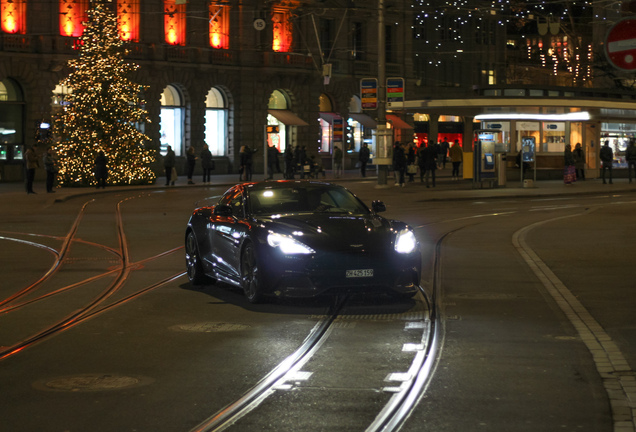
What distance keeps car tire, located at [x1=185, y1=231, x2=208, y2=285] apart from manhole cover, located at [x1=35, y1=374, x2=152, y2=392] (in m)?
5.48

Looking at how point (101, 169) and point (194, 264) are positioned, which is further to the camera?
point (101, 169)

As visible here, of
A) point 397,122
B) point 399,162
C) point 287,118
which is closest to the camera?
point 399,162

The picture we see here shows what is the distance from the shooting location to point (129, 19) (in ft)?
177

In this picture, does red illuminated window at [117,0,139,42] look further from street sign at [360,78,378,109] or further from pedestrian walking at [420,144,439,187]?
pedestrian walking at [420,144,439,187]

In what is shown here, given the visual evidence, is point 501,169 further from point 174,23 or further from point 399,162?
point 174,23

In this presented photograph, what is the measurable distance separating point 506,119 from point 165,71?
1834cm

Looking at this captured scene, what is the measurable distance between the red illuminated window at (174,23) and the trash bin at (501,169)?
2088cm

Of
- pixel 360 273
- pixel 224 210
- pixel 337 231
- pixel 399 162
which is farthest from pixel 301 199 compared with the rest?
pixel 399 162

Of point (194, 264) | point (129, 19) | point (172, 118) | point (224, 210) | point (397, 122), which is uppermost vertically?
point (129, 19)

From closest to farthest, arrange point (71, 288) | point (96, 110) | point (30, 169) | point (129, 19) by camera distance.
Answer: point (71, 288) < point (30, 169) < point (96, 110) < point (129, 19)

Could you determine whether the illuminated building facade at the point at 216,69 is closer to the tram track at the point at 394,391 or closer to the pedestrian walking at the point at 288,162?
the pedestrian walking at the point at 288,162

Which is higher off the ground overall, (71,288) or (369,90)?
(369,90)

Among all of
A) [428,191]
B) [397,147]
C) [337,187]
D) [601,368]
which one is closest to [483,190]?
[428,191]

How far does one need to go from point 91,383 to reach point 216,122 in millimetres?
52143
